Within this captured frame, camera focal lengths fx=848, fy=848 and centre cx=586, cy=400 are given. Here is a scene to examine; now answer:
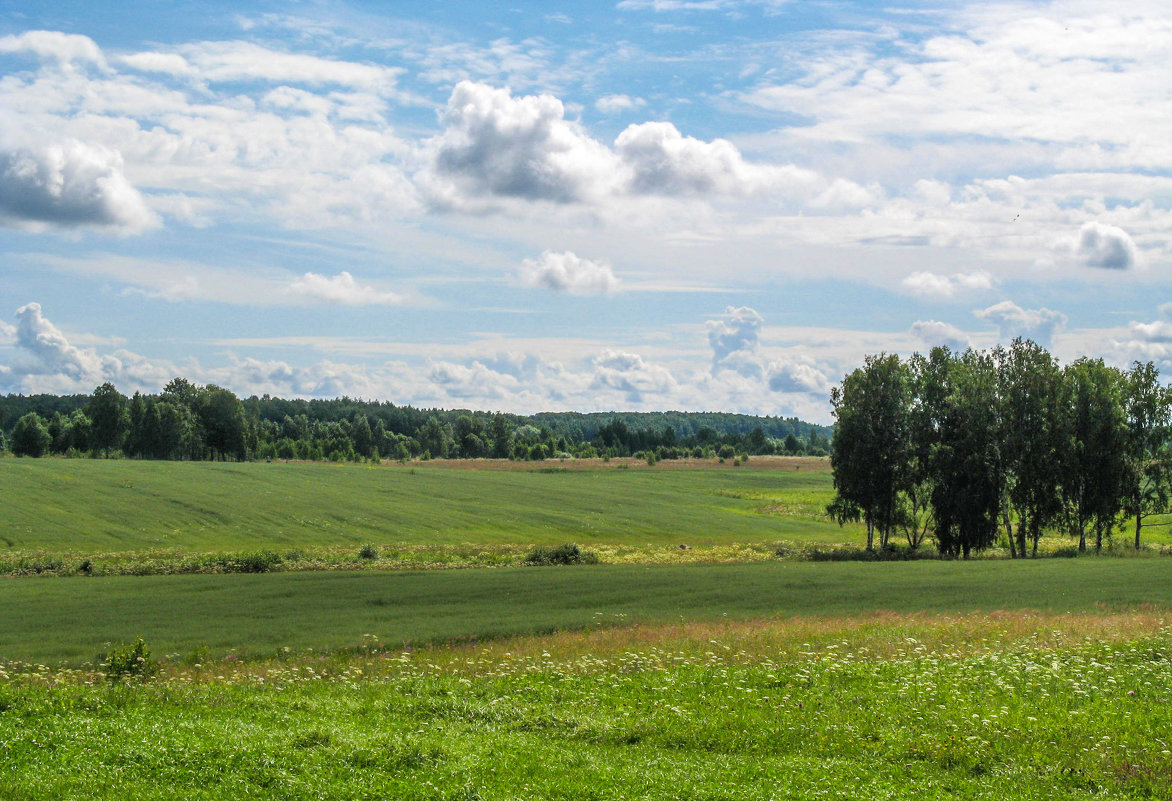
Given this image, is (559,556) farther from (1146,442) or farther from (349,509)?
(1146,442)

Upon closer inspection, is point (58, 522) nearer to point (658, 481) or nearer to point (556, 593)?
point (556, 593)

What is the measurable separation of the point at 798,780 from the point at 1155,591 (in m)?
32.4

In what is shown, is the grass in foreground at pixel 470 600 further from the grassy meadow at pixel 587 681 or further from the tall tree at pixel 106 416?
the tall tree at pixel 106 416

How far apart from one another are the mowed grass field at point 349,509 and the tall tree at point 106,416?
56.0 meters

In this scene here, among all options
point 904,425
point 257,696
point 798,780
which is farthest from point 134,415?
point 798,780

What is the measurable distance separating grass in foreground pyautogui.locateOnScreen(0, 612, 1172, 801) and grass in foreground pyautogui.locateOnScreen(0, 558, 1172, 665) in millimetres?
6119

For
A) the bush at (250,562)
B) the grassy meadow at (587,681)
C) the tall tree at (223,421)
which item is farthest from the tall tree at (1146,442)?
the tall tree at (223,421)

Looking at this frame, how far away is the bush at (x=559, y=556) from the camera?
57781mm

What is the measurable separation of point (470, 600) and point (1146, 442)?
61.5 m

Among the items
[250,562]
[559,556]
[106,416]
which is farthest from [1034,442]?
[106,416]

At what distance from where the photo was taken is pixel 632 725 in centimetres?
1535

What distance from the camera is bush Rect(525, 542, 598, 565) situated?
2275 inches

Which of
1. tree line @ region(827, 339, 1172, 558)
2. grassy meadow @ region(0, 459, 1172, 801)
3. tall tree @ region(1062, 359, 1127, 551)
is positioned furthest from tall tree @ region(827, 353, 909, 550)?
grassy meadow @ region(0, 459, 1172, 801)

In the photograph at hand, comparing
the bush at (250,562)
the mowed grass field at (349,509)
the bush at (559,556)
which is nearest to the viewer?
the bush at (250,562)
